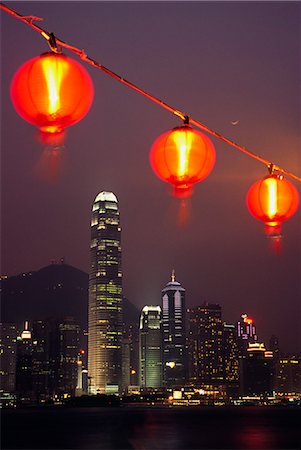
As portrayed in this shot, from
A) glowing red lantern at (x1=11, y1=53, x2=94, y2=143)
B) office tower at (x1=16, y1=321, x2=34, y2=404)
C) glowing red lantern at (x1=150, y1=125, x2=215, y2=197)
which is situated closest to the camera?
glowing red lantern at (x1=11, y1=53, x2=94, y2=143)

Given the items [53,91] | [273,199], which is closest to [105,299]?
[273,199]

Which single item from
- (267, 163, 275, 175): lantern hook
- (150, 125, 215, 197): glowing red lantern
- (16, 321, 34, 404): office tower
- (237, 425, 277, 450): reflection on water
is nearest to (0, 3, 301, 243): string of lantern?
(150, 125, 215, 197): glowing red lantern

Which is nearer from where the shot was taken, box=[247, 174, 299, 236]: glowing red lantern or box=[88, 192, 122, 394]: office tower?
box=[247, 174, 299, 236]: glowing red lantern

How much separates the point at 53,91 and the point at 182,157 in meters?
0.98

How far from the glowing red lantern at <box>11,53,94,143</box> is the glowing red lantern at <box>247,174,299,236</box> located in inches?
A: 74.8

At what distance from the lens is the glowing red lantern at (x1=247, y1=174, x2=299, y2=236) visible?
4570 millimetres

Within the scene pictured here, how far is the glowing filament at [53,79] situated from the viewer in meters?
2.98

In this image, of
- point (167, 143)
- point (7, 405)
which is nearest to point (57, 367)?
point (7, 405)

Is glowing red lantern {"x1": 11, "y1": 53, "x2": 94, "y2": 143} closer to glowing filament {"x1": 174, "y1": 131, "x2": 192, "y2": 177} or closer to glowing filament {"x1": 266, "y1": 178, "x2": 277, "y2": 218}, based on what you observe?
glowing filament {"x1": 174, "y1": 131, "x2": 192, "y2": 177}

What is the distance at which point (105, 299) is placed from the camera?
92.6 metres

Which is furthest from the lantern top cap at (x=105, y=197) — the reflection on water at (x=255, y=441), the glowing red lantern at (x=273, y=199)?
the glowing red lantern at (x=273, y=199)

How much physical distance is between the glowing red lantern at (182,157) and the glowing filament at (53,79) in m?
0.91

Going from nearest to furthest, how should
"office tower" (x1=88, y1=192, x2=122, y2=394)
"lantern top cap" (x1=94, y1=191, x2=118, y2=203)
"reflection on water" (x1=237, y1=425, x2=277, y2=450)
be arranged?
"reflection on water" (x1=237, y1=425, x2=277, y2=450) → "office tower" (x1=88, y1=192, x2=122, y2=394) → "lantern top cap" (x1=94, y1=191, x2=118, y2=203)

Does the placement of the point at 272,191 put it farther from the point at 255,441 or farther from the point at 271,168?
the point at 255,441
